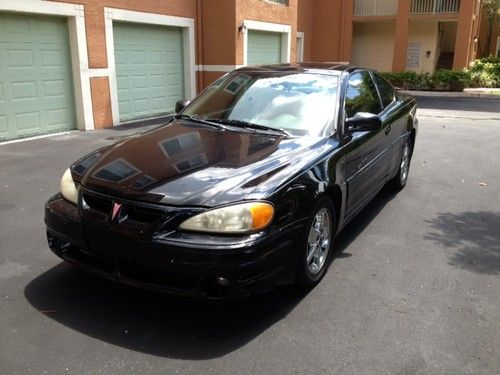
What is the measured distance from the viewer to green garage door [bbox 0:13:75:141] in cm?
884

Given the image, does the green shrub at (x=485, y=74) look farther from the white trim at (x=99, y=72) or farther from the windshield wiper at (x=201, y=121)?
the windshield wiper at (x=201, y=121)

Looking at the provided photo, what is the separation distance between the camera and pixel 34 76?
9328 mm

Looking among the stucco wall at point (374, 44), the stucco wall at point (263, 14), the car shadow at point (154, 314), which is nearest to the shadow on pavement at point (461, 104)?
the stucco wall at point (263, 14)

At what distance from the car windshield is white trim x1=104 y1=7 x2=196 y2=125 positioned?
6.64 m

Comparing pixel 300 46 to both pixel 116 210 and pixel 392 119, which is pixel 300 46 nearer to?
pixel 392 119

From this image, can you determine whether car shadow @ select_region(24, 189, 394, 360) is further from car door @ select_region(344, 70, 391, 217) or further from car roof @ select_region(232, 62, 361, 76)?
car roof @ select_region(232, 62, 361, 76)

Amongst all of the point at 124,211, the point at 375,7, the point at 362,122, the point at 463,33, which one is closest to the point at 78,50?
the point at 362,122

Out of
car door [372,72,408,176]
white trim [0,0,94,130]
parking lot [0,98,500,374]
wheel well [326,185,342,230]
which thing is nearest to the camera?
parking lot [0,98,500,374]

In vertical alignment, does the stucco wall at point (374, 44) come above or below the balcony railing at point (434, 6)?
below

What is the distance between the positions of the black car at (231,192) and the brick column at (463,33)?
19.6 metres

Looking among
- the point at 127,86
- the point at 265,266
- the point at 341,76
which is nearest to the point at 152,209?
the point at 265,266

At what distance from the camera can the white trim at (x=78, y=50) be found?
30.1 feet

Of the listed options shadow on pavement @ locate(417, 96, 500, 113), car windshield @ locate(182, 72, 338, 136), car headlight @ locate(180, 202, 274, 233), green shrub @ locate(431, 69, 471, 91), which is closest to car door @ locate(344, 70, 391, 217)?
car windshield @ locate(182, 72, 338, 136)

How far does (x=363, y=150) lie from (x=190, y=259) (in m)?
2.23
